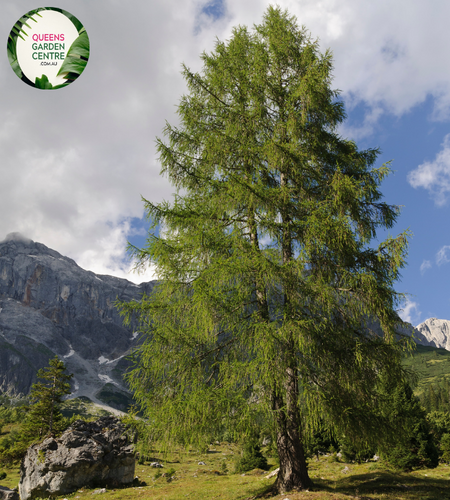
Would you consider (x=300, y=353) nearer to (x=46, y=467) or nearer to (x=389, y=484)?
(x=389, y=484)

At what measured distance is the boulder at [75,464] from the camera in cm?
1515

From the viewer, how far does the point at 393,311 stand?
24.2 feet

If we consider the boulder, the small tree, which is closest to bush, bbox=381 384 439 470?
the boulder

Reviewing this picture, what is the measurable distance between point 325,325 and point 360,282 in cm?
131

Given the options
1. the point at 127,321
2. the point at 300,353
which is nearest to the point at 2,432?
the point at 127,321

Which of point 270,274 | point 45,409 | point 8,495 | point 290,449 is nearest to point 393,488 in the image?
point 290,449

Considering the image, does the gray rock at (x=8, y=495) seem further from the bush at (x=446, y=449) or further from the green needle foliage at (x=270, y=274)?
the bush at (x=446, y=449)

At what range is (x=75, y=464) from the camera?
15664 mm

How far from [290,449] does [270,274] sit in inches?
156

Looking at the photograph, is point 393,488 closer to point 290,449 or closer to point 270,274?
point 290,449

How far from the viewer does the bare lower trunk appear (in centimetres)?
664

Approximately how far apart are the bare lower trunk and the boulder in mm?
13628

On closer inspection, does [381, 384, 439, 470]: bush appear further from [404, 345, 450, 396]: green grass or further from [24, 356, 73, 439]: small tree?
[404, 345, 450, 396]: green grass

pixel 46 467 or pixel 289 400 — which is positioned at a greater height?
pixel 289 400
